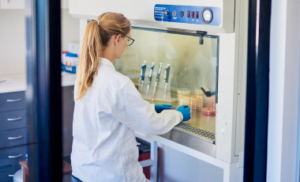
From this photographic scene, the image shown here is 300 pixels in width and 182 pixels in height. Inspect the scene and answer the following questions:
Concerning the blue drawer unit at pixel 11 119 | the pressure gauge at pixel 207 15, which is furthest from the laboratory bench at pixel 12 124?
the pressure gauge at pixel 207 15

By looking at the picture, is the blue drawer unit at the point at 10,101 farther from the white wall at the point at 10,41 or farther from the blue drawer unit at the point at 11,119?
the white wall at the point at 10,41

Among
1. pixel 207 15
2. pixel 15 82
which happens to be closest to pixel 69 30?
pixel 15 82

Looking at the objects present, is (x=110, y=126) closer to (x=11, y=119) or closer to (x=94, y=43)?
(x=94, y=43)

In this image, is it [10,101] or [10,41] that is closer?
[10,101]

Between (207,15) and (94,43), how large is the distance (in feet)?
1.53

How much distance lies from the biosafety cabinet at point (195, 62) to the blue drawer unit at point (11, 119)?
0.81 meters

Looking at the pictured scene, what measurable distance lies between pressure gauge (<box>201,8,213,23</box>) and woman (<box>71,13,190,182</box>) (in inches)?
13.5

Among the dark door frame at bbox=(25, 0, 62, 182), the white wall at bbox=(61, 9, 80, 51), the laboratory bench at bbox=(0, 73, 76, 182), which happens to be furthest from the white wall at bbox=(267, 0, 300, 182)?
the white wall at bbox=(61, 9, 80, 51)

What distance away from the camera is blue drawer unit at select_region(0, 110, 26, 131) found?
7.95 feet

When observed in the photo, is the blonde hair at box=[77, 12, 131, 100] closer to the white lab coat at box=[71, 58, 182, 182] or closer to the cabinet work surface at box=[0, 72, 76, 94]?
the white lab coat at box=[71, 58, 182, 182]

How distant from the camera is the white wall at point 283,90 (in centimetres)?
132

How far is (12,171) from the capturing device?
2.32m

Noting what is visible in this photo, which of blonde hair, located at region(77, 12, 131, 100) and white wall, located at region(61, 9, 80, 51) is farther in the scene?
white wall, located at region(61, 9, 80, 51)

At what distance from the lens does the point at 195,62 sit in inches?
68.4
